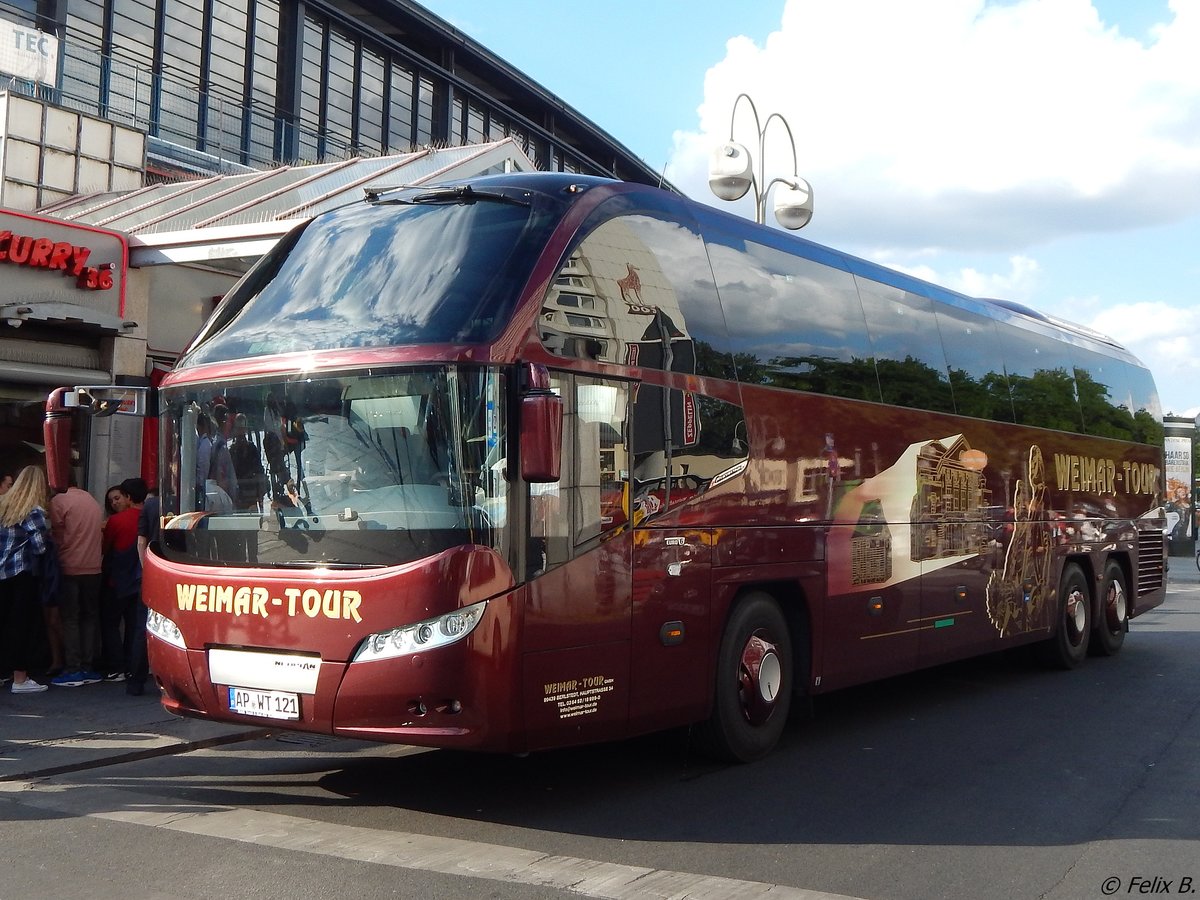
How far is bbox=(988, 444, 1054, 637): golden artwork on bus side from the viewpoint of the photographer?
1226 centimetres

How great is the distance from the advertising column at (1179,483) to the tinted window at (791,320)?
2484cm

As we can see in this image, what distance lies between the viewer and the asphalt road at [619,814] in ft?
19.0

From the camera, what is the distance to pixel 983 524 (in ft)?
38.8

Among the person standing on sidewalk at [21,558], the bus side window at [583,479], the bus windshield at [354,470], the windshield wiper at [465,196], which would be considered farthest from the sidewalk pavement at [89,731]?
the windshield wiper at [465,196]

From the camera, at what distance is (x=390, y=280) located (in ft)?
23.1

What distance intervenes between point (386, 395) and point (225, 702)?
189 cm

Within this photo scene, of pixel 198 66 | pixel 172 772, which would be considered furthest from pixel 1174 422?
pixel 172 772

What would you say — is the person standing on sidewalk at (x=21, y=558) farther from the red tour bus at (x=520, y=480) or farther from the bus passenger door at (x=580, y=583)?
the bus passenger door at (x=580, y=583)

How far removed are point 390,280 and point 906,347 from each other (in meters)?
5.31

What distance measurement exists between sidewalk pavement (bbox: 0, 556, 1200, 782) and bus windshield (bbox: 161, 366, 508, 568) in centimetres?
205

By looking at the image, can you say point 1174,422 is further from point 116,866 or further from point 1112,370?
point 116,866

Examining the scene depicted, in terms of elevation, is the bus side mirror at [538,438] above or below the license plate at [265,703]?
above

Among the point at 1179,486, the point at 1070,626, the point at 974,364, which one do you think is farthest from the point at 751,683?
the point at 1179,486

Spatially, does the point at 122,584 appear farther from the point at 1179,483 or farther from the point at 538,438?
the point at 1179,483
